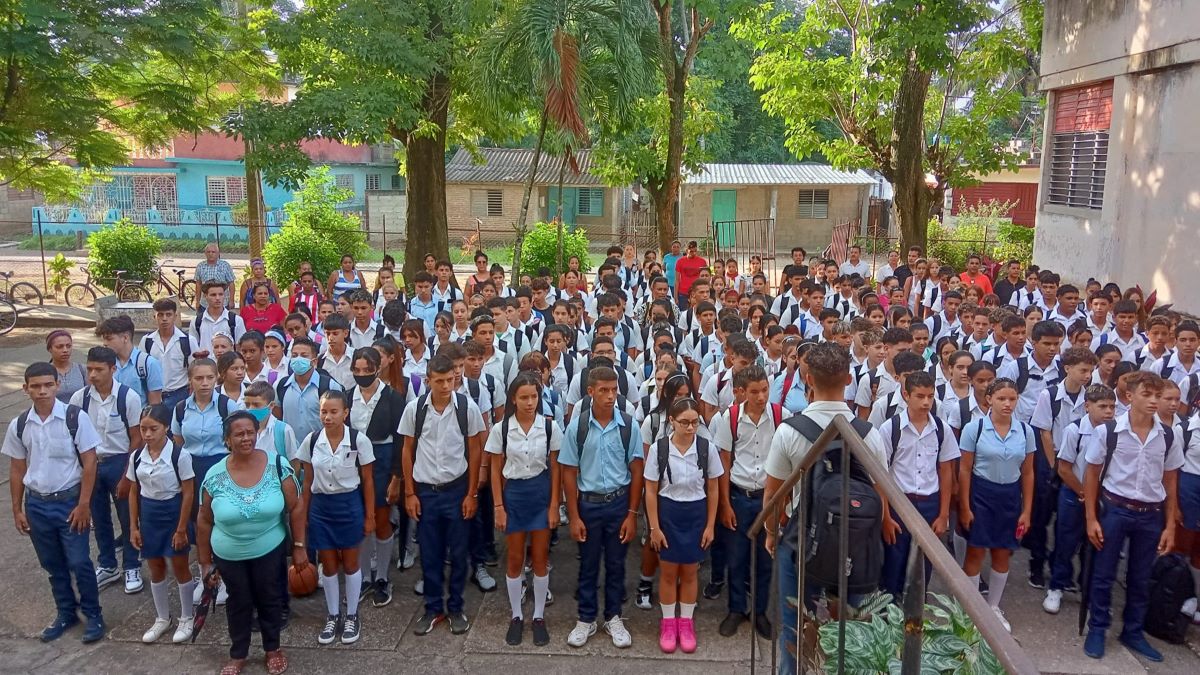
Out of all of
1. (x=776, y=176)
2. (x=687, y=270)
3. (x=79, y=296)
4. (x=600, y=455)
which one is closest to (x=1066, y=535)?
(x=600, y=455)

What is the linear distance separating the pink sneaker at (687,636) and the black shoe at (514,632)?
0.98m

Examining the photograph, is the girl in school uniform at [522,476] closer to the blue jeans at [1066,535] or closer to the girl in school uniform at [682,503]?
the girl in school uniform at [682,503]

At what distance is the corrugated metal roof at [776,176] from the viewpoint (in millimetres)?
31359

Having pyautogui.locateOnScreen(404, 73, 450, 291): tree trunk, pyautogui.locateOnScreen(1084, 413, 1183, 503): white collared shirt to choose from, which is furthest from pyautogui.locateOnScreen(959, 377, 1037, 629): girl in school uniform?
pyautogui.locateOnScreen(404, 73, 450, 291): tree trunk

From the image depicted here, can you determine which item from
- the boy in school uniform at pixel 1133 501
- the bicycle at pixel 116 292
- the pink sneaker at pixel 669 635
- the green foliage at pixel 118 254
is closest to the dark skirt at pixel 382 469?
the pink sneaker at pixel 669 635

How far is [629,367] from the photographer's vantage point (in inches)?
292

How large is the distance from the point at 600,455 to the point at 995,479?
2.39 meters

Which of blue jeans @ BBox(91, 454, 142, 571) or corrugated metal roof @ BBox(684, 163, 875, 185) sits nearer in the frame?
blue jeans @ BBox(91, 454, 142, 571)

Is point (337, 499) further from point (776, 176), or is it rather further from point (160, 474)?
point (776, 176)

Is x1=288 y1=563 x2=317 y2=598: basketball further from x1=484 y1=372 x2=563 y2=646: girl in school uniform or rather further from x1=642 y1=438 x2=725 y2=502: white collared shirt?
x1=642 y1=438 x2=725 y2=502: white collared shirt

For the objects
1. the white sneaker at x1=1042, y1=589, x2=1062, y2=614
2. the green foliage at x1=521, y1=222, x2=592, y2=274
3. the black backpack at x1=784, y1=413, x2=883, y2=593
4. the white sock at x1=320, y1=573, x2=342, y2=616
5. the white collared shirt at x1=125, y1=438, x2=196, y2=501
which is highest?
the green foliage at x1=521, y1=222, x2=592, y2=274

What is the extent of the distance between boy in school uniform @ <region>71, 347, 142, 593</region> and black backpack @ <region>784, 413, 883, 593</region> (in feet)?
14.3

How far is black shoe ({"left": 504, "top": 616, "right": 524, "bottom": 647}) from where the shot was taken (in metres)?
5.46

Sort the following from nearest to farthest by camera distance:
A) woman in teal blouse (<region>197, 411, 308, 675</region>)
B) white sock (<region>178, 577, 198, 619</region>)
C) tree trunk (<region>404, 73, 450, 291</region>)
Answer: woman in teal blouse (<region>197, 411, 308, 675</region>) → white sock (<region>178, 577, 198, 619</region>) → tree trunk (<region>404, 73, 450, 291</region>)
